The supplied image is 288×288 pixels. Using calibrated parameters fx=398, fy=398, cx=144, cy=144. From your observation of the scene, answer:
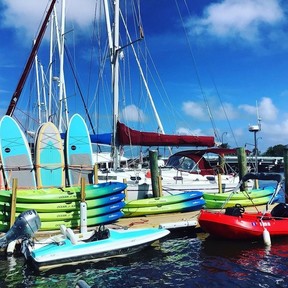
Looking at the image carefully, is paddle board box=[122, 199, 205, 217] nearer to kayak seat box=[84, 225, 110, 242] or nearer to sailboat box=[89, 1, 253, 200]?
sailboat box=[89, 1, 253, 200]

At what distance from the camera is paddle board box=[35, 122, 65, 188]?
1532 cm

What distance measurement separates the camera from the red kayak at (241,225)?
1272cm

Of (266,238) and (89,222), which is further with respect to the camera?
(89,222)

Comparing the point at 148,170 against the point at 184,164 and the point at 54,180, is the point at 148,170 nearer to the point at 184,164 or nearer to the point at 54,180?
the point at 184,164

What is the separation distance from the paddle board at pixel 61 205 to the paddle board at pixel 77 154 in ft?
8.54

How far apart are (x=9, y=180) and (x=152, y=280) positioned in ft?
24.9

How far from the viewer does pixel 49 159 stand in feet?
51.5

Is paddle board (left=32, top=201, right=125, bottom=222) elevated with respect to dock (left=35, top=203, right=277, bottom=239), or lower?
elevated

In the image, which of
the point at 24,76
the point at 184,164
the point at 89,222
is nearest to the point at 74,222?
the point at 89,222

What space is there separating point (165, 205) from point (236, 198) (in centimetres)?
371

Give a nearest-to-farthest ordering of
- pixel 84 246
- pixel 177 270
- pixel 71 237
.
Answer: pixel 177 270
pixel 84 246
pixel 71 237

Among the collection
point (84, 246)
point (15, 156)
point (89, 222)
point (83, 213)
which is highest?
point (15, 156)

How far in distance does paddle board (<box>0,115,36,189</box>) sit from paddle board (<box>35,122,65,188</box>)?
12.3 inches

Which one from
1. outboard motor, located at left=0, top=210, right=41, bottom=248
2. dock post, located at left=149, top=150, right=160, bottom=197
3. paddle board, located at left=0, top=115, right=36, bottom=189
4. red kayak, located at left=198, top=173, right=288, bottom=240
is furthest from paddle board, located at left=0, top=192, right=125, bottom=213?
dock post, located at left=149, top=150, right=160, bottom=197
